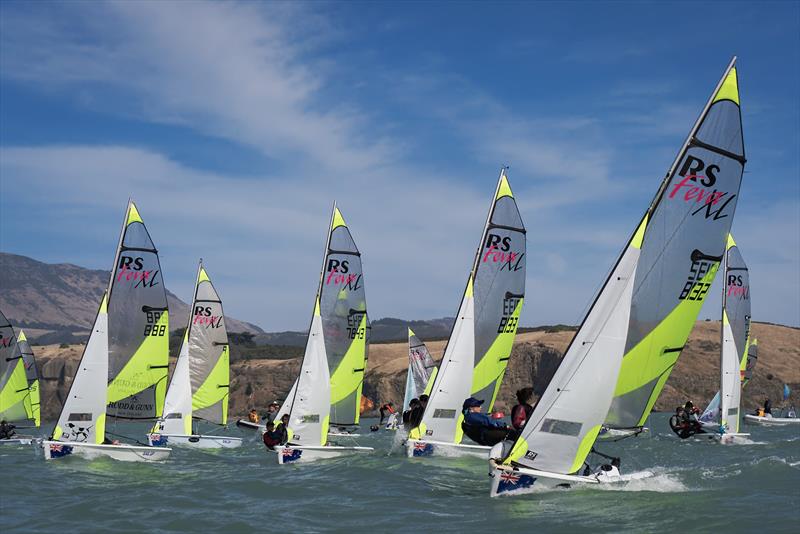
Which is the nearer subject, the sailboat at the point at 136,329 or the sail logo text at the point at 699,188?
the sail logo text at the point at 699,188

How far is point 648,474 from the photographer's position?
17.7 m

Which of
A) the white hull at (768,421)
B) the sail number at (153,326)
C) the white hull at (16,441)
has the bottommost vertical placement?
the white hull at (16,441)

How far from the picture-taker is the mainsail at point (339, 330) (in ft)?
84.2

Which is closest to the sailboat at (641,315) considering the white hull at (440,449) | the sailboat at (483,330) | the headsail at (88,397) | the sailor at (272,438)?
the white hull at (440,449)

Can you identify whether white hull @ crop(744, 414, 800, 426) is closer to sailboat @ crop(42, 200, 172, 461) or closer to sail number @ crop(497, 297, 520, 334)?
sail number @ crop(497, 297, 520, 334)

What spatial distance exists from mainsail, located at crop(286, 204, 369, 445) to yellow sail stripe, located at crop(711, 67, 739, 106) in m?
13.7

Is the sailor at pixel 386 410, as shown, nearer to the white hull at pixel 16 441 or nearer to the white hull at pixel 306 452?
the white hull at pixel 16 441

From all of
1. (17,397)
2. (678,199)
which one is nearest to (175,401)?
(17,397)

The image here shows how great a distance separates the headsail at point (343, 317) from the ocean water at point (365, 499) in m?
6.84

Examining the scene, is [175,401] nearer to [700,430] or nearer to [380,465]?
[380,465]

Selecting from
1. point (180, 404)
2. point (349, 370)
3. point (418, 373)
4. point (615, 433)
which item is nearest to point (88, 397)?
point (180, 404)

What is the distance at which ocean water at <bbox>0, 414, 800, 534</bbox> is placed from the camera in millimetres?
13508

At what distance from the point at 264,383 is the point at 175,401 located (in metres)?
46.8

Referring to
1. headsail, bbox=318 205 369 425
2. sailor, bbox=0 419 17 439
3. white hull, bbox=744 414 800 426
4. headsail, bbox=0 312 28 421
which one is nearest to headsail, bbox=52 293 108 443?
headsail, bbox=318 205 369 425
